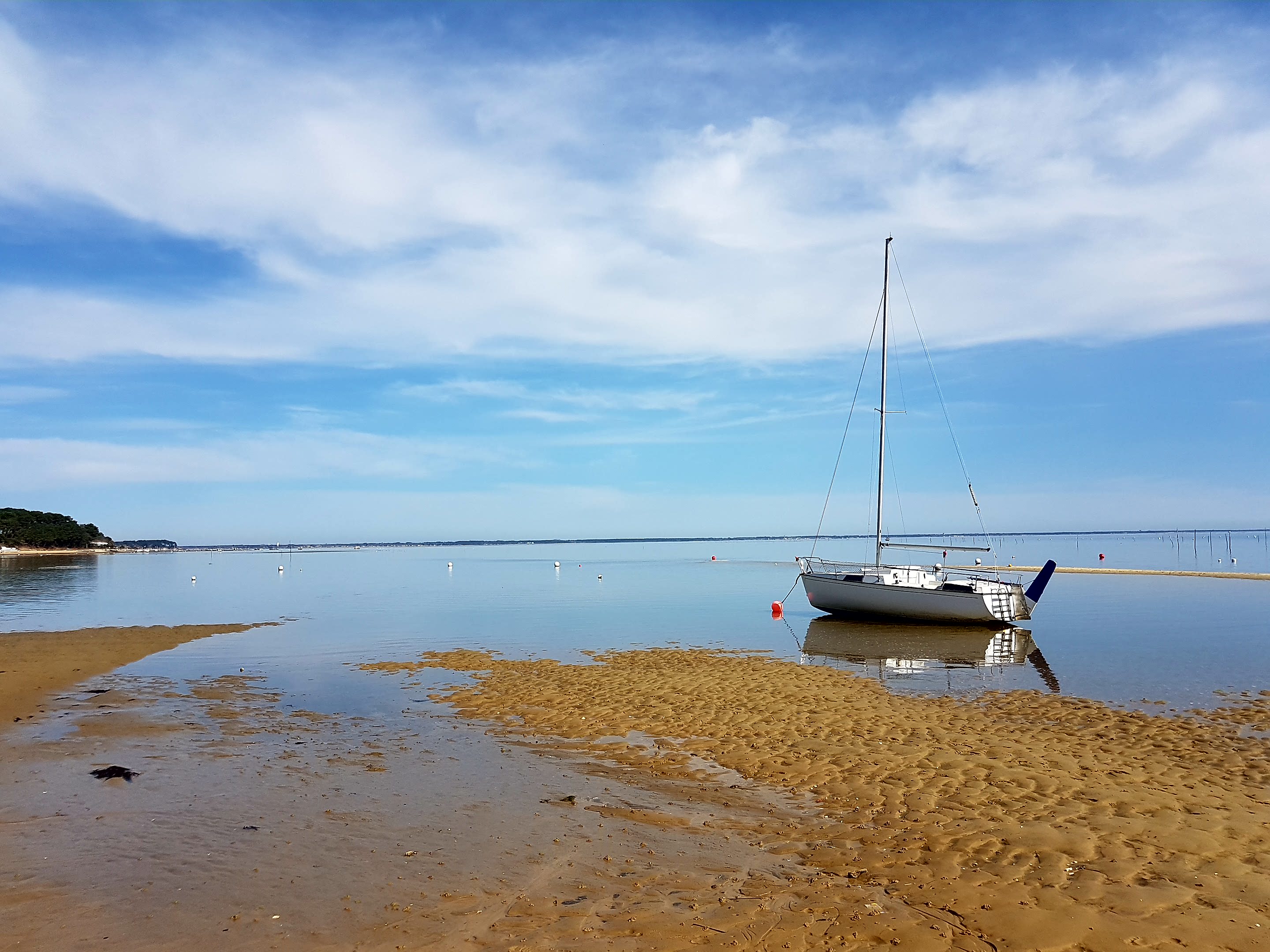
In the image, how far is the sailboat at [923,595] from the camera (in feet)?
96.2

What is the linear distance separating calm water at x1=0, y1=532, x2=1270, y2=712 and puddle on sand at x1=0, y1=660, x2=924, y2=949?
5324 millimetres

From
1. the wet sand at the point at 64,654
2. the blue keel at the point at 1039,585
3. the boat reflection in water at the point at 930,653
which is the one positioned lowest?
the boat reflection in water at the point at 930,653

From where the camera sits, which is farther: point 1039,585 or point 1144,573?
point 1144,573

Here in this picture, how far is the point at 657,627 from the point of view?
1230 inches

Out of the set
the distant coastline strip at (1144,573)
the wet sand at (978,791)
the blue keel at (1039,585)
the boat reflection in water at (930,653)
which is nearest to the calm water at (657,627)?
the boat reflection in water at (930,653)

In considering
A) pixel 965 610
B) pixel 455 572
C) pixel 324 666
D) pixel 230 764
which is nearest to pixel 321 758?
pixel 230 764

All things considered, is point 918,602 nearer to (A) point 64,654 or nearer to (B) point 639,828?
(B) point 639,828

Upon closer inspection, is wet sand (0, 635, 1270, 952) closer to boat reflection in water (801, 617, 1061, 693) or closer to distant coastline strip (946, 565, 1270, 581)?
boat reflection in water (801, 617, 1061, 693)

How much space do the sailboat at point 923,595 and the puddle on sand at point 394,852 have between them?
68.9 ft

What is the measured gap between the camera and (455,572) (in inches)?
3137

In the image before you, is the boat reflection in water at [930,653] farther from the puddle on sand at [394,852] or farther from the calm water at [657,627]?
the puddle on sand at [394,852]

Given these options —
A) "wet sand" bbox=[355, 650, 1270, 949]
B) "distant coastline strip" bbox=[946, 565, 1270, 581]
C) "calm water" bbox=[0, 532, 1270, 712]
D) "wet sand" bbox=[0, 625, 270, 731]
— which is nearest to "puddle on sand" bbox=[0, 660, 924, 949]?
"wet sand" bbox=[355, 650, 1270, 949]

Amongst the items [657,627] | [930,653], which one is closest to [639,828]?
[930,653]

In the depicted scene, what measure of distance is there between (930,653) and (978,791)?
50.3 ft
